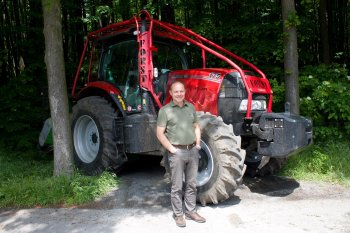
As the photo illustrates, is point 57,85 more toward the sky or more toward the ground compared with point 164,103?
more toward the sky

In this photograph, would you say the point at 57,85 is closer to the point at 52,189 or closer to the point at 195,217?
the point at 52,189

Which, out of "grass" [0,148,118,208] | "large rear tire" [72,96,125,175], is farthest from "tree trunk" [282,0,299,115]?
"grass" [0,148,118,208]

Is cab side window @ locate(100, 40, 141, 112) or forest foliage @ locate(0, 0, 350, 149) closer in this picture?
cab side window @ locate(100, 40, 141, 112)

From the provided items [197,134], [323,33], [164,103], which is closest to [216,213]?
[197,134]

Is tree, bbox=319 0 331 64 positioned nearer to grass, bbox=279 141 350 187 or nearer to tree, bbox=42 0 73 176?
grass, bbox=279 141 350 187

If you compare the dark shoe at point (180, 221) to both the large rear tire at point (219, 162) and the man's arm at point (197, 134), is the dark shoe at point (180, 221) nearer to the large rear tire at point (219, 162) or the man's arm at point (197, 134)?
the large rear tire at point (219, 162)

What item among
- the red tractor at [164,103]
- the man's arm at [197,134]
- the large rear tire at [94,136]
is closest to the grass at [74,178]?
the large rear tire at [94,136]

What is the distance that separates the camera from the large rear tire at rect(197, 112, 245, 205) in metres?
5.10

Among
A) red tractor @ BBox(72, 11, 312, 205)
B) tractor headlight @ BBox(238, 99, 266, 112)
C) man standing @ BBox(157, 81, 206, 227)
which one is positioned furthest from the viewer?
tractor headlight @ BBox(238, 99, 266, 112)

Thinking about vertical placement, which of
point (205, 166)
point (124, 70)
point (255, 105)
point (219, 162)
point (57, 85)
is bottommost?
point (205, 166)

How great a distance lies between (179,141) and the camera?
15.3ft

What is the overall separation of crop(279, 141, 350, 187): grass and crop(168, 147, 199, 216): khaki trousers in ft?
8.44

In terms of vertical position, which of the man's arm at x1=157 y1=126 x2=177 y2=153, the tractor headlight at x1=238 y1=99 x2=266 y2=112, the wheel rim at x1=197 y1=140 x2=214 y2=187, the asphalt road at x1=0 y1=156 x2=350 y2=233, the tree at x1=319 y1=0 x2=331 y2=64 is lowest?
the asphalt road at x1=0 y1=156 x2=350 y2=233

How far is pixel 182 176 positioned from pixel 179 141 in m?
0.45
